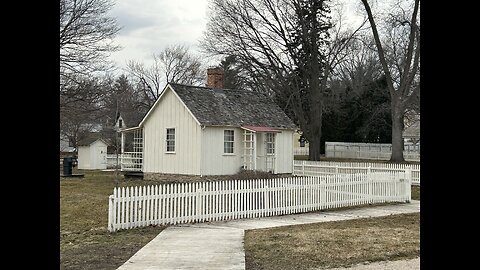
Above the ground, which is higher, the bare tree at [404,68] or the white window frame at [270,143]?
the bare tree at [404,68]

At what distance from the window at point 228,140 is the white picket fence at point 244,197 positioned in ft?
29.5

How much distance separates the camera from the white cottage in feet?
76.7

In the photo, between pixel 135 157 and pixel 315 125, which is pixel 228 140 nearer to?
pixel 135 157

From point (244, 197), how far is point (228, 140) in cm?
1108

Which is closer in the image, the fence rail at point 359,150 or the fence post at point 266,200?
the fence post at point 266,200

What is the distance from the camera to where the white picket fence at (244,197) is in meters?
11.5

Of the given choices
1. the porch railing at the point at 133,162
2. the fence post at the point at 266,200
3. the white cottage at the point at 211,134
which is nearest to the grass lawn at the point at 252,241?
the fence post at the point at 266,200

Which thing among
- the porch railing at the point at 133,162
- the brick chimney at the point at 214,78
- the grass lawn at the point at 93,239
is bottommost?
the grass lawn at the point at 93,239

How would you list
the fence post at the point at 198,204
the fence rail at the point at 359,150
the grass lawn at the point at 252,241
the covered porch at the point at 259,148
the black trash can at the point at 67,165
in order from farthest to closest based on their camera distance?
1. the fence rail at the point at 359,150
2. the black trash can at the point at 67,165
3. the covered porch at the point at 259,148
4. the fence post at the point at 198,204
5. the grass lawn at the point at 252,241

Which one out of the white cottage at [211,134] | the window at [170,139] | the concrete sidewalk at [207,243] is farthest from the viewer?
the window at [170,139]

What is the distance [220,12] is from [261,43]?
4.17m

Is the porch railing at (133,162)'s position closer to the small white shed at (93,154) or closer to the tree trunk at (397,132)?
the small white shed at (93,154)

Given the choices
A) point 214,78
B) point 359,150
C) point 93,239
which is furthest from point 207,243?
point 359,150
